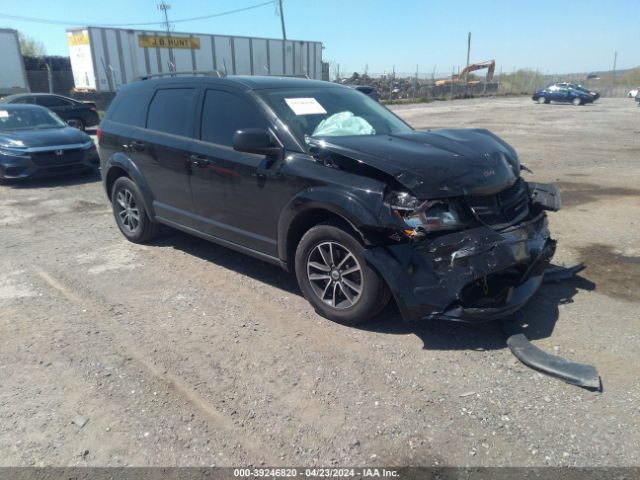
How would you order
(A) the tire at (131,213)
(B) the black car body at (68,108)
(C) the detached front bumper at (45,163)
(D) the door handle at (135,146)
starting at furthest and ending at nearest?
(B) the black car body at (68,108)
(C) the detached front bumper at (45,163)
(A) the tire at (131,213)
(D) the door handle at (135,146)

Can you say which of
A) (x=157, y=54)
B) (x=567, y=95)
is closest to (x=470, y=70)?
(x=567, y=95)

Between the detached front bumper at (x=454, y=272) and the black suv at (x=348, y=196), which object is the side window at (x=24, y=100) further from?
the detached front bumper at (x=454, y=272)

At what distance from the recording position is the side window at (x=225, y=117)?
4270mm

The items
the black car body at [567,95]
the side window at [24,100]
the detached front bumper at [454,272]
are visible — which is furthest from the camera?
the black car body at [567,95]

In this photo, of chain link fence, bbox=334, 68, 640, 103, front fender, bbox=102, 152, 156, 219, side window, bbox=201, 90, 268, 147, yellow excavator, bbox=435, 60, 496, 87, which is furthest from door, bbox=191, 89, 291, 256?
yellow excavator, bbox=435, 60, 496, 87

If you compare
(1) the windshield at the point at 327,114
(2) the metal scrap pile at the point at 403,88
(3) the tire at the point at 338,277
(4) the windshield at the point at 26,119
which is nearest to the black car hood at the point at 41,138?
(4) the windshield at the point at 26,119

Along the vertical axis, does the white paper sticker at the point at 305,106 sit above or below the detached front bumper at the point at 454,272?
above

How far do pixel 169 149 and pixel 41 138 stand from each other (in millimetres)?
5974

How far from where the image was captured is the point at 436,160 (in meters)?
3.51

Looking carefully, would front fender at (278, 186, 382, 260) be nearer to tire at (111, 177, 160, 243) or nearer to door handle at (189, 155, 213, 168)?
door handle at (189, 155, 213, 168)

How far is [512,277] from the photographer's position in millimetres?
3562

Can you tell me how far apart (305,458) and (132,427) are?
3.28 ft

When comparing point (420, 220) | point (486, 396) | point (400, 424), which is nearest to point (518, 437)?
point (486, 396)

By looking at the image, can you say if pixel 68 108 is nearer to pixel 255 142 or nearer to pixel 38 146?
pixel 38 146
